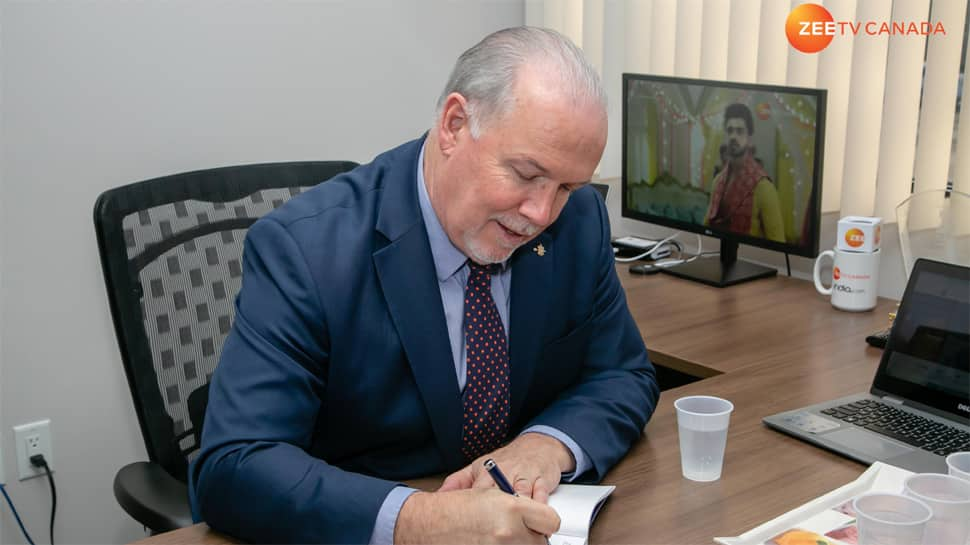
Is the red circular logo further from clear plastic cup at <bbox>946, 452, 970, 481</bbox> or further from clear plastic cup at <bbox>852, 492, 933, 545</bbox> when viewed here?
clear plastic cup at <bbox>852, 492, 933, 545</bbox>

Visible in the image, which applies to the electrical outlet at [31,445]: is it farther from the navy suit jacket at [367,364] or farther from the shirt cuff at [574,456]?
the shirt cuff at [574,456]

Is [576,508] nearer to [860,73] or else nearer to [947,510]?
[947,510]

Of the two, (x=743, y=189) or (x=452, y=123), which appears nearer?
(x=452, y=123)

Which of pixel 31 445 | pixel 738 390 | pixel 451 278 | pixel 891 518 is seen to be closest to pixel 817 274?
pixel 738 390

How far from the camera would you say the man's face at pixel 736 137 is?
7.29 feet

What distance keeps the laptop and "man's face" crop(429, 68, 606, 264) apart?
0.49m

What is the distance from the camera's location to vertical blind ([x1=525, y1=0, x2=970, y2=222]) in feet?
6.75

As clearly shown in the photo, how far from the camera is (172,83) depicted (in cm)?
239

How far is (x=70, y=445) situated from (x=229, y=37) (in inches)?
43.1

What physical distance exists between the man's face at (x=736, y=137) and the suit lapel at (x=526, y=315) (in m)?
0.92

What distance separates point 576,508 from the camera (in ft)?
3.91

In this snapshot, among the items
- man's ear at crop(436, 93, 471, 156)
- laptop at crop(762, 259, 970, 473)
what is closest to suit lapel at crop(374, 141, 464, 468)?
man's ear at crop(436, 93, 471, 156)

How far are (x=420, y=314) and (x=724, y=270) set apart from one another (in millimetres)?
1232

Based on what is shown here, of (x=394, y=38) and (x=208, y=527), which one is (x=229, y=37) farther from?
(x=208, y=527)
